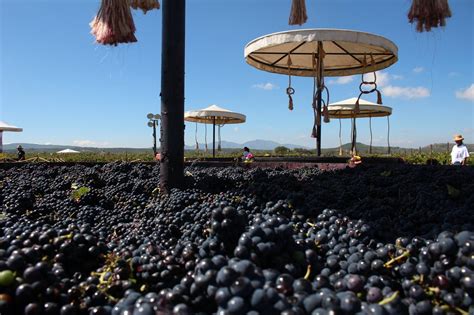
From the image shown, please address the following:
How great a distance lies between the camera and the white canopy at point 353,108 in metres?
13.4

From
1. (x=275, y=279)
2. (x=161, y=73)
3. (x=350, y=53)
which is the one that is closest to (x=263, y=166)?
(x=161, y=73)

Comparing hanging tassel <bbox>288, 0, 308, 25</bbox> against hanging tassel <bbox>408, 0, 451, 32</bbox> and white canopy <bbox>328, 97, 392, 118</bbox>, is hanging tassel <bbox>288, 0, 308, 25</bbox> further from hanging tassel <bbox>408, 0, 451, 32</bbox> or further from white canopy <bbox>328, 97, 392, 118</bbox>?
white canopy <bbox>328, 97, 392, 118</bbox>

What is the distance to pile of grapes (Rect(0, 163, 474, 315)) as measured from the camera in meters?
0.83

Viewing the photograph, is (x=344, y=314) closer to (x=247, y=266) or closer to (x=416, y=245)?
(x=247, y=266)

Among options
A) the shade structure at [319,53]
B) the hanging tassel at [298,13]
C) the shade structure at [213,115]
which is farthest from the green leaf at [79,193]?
the shade structure at [213,115]

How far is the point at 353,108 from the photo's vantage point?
13.0 metres

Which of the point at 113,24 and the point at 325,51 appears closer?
the point at 113,24

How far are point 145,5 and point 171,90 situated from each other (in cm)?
158

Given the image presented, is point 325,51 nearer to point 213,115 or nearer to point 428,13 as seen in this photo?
point 428,13

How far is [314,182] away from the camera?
2.38 meters

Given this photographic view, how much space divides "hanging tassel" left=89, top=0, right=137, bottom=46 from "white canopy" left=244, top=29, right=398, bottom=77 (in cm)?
248

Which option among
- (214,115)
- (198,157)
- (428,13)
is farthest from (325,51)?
(214,115)

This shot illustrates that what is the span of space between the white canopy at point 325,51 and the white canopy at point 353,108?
228 inches

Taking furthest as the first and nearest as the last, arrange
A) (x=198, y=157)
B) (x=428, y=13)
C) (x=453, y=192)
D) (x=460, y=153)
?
(x=460, y=153) → (x=198, y=157) → (x=428, y=13) → (x=453, y=192)
